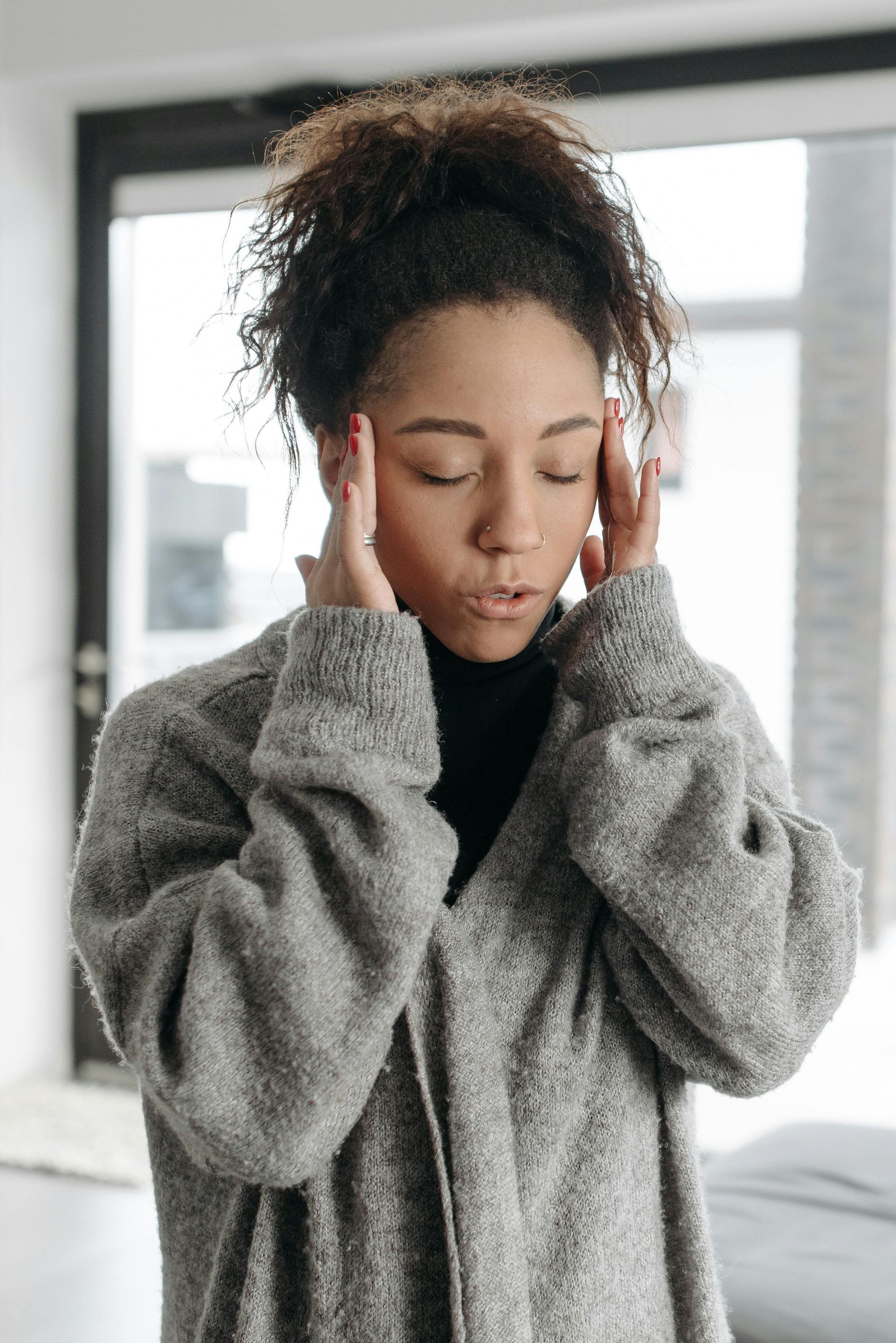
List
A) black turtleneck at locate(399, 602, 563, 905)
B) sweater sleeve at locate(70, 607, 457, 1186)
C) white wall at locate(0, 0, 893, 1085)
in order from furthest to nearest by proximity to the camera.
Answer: white wall at locate(0, 0, 893, 1085) → black turtleneck at locate(399, 602, 563, 905) → sweater sleeve at locate(70, 607, 457, 1186)

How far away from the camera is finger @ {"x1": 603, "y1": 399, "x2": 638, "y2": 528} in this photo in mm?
903

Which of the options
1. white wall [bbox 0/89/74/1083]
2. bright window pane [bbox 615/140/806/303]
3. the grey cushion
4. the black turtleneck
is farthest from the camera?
white wall [bbox 0/89/74/1083]

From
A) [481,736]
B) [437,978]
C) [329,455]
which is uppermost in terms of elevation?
[329,455]

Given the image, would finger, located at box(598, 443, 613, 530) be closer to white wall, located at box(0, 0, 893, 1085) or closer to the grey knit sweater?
the grey knit sweater

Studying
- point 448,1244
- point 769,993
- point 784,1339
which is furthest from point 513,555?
point 784,1339

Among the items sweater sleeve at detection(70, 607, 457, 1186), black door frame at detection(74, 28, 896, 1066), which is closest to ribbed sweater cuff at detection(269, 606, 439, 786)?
sweater sleeve at detection(70, 607, 457, 1186)

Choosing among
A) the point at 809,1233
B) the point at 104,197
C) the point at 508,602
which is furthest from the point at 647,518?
the point at 104,197

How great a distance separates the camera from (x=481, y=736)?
95 cm

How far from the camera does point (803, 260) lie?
2.60 meters

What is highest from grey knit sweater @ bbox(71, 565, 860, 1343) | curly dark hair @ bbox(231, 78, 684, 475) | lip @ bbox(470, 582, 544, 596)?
curly dark hair @ bbox(231, 78, 684, 475)

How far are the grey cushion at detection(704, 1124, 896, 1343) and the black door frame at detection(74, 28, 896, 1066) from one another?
4.73ft

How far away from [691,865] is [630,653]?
15 centimetres

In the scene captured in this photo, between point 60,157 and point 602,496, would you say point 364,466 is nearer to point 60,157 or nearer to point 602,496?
point 602,496

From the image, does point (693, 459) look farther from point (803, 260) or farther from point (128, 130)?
point (128, 130)
